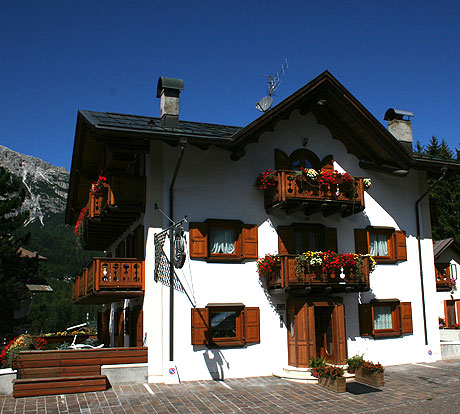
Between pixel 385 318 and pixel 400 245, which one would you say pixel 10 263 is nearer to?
pixel 385 318

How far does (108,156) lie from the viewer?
1942 centimetres

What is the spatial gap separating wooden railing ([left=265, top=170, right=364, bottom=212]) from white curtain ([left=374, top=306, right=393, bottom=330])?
3.73 meters

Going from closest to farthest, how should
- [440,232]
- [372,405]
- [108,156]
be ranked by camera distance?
[372,405] → [108,156] → [440,232]

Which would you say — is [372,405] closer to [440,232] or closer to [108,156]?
[108,156]

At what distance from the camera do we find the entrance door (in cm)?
1634

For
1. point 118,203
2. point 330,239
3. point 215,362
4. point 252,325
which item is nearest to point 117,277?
point 118,203

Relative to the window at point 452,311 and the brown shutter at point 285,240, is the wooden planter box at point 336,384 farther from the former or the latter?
the window at point 452,311

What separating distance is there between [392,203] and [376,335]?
487cm

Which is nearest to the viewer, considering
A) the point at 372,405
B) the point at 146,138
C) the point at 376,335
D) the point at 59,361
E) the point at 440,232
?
the point at 372,405

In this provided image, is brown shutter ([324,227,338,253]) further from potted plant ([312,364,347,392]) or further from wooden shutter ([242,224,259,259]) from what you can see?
potted plant ([312,364,347,392])

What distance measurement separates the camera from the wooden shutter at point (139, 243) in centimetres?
1684

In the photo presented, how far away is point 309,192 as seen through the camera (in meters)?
17.0

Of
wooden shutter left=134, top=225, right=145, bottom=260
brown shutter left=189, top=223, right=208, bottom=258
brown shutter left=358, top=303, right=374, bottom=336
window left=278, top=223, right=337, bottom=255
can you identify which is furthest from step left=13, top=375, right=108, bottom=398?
brown shutter left=358, top=303, right=374, bottom=336

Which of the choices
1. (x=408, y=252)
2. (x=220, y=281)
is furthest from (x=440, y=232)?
(x=220, y=281)
